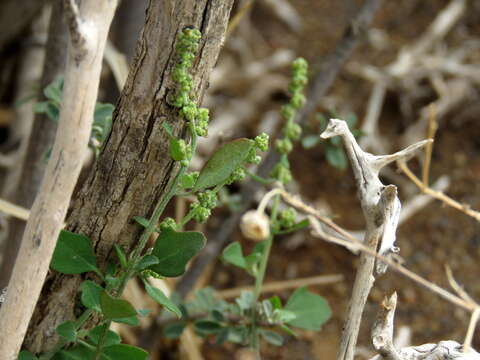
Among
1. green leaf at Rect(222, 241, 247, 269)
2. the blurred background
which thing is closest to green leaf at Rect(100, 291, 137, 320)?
green leaf at Rect(222, 241, 247, 269)

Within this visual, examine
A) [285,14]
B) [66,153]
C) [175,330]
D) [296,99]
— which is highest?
[285,14]

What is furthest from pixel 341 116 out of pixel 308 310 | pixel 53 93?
pixel 53 93

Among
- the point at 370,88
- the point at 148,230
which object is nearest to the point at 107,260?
the point at 148,230

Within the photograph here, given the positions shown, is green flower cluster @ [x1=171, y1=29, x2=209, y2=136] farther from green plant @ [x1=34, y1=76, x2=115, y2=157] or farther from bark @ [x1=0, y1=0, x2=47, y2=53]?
bark @ [x1=0, y1=0, x2=47, y2=53]

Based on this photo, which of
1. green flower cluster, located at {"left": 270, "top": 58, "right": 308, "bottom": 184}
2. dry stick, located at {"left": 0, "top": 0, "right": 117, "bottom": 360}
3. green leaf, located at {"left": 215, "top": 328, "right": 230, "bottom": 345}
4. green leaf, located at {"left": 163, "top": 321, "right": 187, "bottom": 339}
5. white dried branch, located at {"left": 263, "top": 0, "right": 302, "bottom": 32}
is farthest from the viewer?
white dried branch, located at {"left": 263, "top": 0, "right": 302, "bottom": 32}

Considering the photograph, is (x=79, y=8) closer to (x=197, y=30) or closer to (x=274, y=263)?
(x=197, y=30)

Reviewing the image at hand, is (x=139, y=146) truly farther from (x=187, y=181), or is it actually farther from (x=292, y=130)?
(x=292, y=130)
